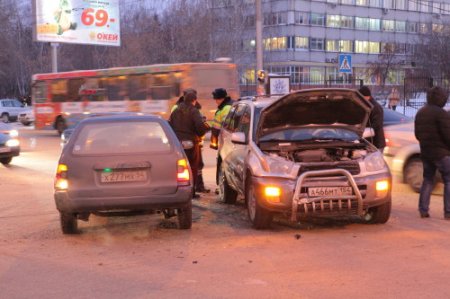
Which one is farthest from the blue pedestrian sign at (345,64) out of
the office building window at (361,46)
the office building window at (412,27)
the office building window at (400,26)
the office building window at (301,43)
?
the office building window at (412,27)

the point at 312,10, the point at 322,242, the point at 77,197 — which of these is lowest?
the point at 322,242

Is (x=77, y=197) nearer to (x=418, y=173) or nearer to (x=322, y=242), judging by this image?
(x=322, y=242)

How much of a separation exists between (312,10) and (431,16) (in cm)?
2157

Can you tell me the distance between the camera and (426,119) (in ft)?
24.2

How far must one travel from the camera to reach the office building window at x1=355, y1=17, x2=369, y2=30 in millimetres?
73431

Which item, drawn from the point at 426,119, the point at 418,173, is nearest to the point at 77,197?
the point at 426,119

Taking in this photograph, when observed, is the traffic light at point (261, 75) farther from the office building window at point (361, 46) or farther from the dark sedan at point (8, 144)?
the office building window at point (361, 46)

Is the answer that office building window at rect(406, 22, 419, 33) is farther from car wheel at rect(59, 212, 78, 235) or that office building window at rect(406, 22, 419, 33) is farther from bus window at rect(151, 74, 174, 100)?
car wheel at rect(59, 212, 78, 235)

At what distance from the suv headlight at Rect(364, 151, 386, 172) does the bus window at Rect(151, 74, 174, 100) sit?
16.5m

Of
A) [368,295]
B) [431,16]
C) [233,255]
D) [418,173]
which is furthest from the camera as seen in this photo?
[431,16]

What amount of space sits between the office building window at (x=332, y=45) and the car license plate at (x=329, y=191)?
6624 centimetres

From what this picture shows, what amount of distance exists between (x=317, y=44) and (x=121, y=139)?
6511cm

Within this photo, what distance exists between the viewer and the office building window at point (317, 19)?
225 ft

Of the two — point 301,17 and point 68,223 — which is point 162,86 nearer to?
point 68,223
